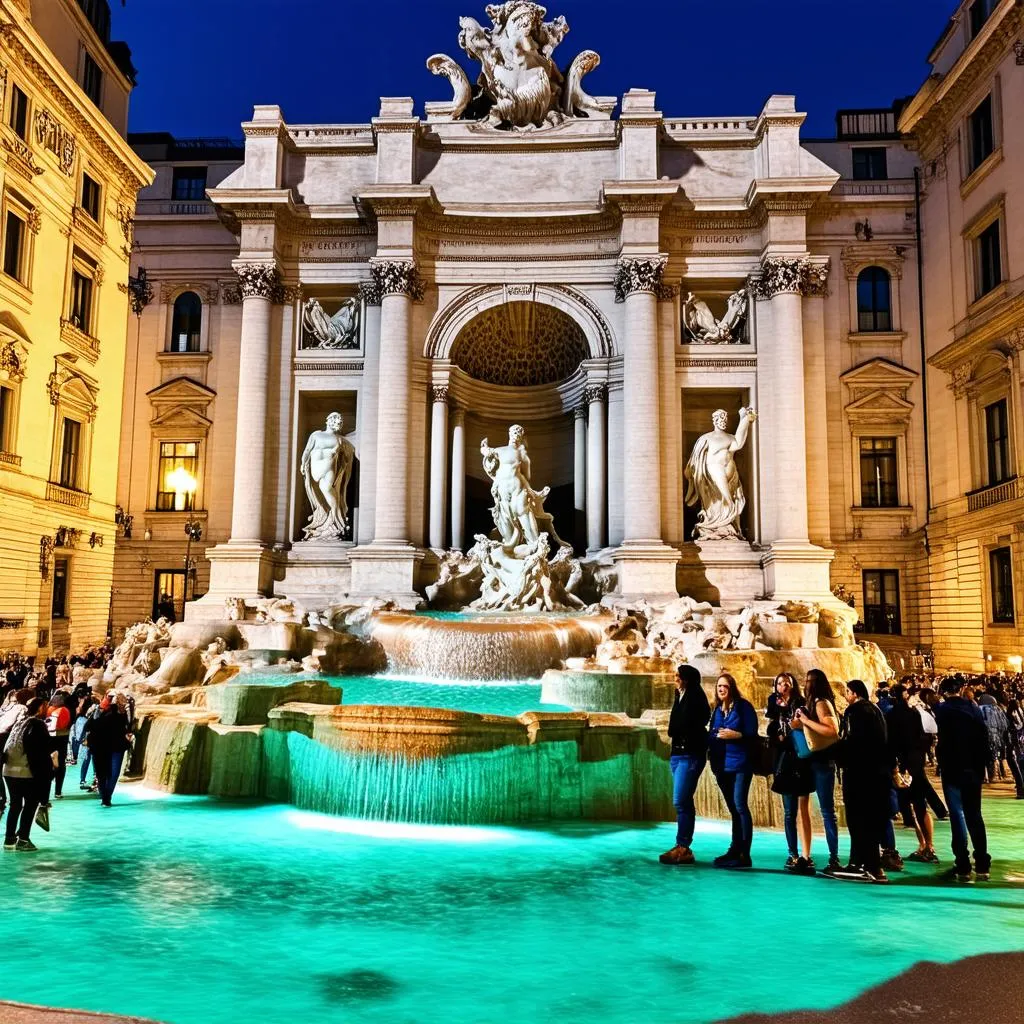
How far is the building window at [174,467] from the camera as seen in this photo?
1175 inches

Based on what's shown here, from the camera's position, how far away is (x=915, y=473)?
2778 cm

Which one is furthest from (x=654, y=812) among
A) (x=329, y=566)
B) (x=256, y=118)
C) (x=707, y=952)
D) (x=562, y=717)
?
(x=256, y=118)

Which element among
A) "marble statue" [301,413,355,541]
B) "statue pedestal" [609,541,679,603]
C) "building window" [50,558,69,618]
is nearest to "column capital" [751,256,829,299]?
"statue pedestal" [609,541,679,603]

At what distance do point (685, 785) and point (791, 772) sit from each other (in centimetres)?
90

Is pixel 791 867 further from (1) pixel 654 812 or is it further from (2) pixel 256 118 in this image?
(2) pixel 256 118

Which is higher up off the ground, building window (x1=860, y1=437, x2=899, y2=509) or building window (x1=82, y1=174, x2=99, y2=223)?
building window (x1=82, y1=174, x2=99, y2=223)

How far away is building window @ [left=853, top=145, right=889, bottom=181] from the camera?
30.9 m

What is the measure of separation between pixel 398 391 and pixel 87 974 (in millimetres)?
20289

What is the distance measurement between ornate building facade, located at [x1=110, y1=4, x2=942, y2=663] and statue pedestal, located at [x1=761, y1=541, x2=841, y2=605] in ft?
0.21

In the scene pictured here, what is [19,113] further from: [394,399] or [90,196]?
[394,399]

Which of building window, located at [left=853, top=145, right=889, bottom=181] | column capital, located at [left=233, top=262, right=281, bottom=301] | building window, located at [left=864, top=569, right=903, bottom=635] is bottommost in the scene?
building window, located at [left=864, top=569, right=903, bottom=635]

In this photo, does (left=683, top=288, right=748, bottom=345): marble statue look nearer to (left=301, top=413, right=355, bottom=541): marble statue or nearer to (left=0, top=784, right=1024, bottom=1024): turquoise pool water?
(left=301, top=413, right=355, bottom=541): marble statue

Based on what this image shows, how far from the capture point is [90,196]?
92.0ft

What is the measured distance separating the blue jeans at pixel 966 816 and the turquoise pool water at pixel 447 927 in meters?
0.23
